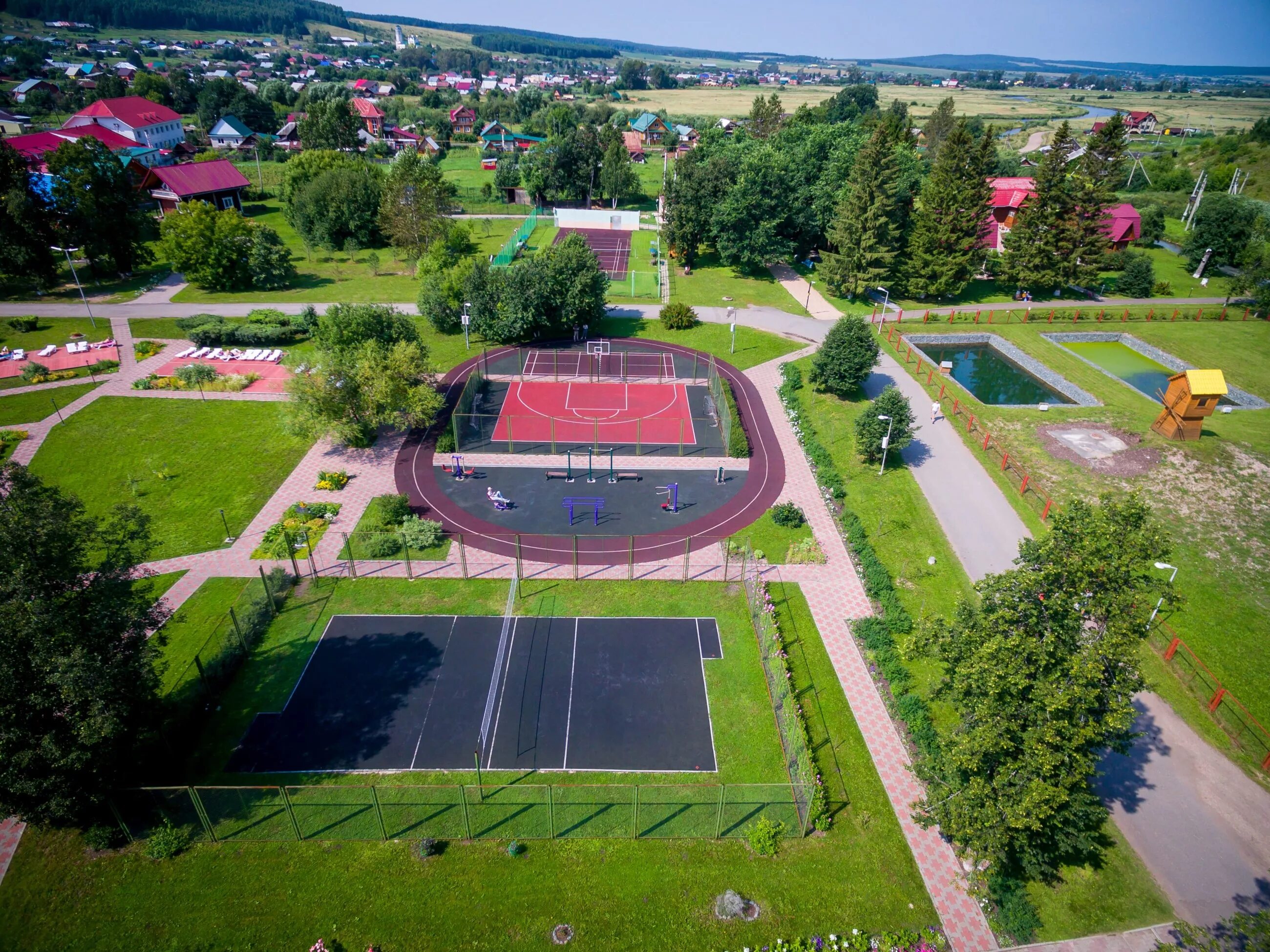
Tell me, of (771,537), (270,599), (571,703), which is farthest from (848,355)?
(270,599)

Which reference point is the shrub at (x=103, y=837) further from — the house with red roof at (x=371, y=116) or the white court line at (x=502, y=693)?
the house with red roof at (x=371, y=116)

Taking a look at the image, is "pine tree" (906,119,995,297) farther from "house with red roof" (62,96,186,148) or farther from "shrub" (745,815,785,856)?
"house with red roof" (62,96,186,148)

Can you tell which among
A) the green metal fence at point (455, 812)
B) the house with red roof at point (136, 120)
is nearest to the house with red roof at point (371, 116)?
the house with red roof at point (136, 120)

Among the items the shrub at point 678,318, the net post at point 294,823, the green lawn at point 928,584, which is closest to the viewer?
the green lawn at point 928,584

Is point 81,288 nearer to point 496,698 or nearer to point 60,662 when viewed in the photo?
point 60,662

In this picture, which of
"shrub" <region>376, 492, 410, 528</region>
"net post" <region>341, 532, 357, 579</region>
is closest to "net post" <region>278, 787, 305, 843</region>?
"net post" <region>341, 532, 357, 579</region>
